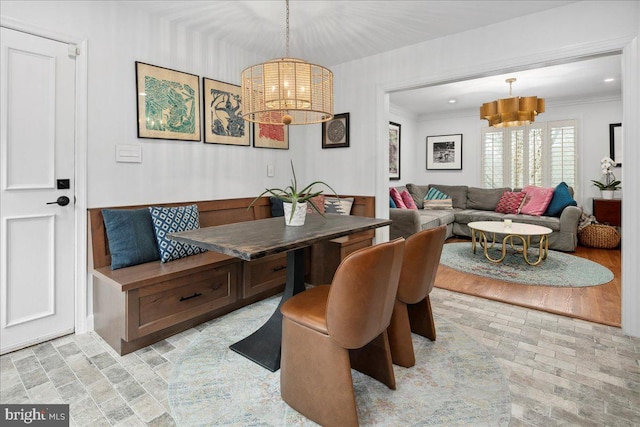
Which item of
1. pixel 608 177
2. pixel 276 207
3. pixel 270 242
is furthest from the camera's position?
pixel 608 177

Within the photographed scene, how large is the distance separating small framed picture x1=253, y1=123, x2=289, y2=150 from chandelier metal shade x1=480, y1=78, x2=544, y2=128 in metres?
2.75

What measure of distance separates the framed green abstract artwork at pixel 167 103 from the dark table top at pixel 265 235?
115 centimetres

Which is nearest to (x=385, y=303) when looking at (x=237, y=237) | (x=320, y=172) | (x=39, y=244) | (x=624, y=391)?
(x=237, y=237)

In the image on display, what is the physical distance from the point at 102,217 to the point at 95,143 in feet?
1.75

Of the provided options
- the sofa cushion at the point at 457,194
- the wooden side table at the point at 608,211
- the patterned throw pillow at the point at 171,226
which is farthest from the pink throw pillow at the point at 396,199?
the patterned throw pillow at the point at 171,226

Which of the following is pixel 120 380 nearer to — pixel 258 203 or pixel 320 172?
pixel 258 203

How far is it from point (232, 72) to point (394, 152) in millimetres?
3897

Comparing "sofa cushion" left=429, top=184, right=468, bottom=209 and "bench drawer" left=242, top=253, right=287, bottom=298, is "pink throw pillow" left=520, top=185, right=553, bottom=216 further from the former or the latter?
"bench drawer" left=242, top=253, right=287, bottom=298

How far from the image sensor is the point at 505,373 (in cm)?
192

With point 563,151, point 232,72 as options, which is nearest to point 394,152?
point 563,151

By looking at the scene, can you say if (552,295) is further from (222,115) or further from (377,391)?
(222,115)

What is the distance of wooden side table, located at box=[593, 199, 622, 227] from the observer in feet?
17.1

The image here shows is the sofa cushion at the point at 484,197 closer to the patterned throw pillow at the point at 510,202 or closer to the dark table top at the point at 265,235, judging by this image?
the patterned throw pillow at the point at 510,202

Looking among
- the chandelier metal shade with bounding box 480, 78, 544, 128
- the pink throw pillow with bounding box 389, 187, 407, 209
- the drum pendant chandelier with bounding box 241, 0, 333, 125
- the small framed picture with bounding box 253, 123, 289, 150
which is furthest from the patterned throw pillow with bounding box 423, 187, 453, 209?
the drum pendant chandelier with bounding box 241, 0, 333, 125
